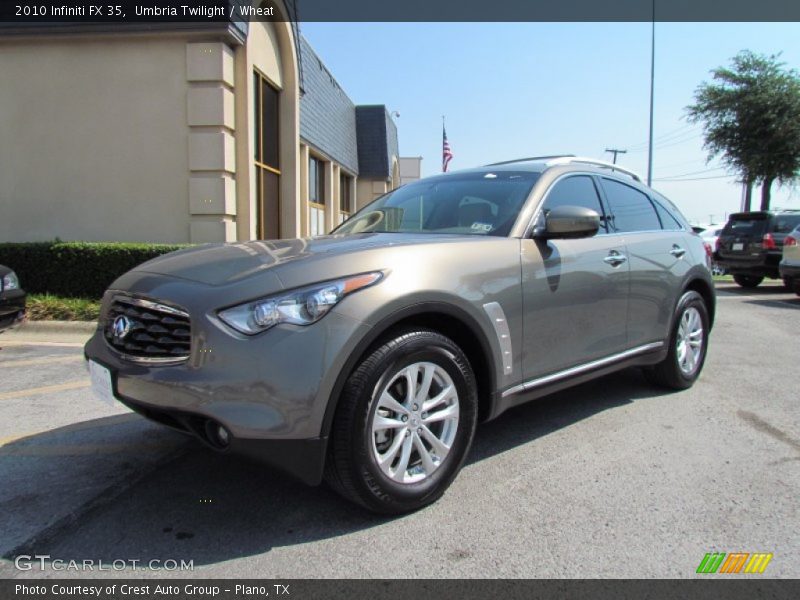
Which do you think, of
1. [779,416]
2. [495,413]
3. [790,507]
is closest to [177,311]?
[495,413]

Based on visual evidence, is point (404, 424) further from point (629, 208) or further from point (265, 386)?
point (629, 208)

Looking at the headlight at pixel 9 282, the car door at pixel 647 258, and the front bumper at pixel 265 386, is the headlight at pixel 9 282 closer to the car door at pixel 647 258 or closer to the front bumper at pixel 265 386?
the front bumper at pixel 265 386

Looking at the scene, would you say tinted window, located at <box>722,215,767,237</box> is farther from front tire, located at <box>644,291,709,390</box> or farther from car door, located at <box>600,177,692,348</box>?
car door, located at <box>600,177,692,348</box>

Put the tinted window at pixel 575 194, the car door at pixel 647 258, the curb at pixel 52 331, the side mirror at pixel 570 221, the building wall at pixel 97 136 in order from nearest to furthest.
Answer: the side mirror at pixel 570 221 → the tinted window at pixel 575 194 → the car door at pixel 647 258 → the curb at pixel 52 331 → the building wall at pixel 97 136

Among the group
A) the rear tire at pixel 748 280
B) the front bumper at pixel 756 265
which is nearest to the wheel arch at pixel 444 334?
the front bumper at pixel 756 265

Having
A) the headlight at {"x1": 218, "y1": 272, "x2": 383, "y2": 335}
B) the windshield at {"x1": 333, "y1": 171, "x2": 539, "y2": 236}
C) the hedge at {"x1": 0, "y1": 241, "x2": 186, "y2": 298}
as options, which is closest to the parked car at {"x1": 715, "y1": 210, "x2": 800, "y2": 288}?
the windshield at {"x1": 333, "y1": 171, "x2": 539, "y2": 236}

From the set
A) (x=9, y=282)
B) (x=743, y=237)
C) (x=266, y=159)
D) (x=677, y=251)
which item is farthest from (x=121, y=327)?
(x=743, y=237)

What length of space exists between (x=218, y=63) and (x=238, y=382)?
8.45m

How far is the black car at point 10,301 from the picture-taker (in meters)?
5.82

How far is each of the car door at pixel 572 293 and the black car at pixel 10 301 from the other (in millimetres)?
5344

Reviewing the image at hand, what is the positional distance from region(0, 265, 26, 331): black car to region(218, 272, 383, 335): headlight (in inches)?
187

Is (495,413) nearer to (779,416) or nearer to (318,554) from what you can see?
(318,554)

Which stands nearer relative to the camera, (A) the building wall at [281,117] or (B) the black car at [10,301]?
(B) the black car at [10,301]

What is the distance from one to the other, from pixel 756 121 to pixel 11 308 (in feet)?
86.9
